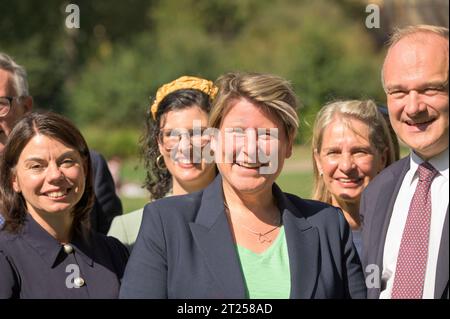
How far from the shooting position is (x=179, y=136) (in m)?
4.47

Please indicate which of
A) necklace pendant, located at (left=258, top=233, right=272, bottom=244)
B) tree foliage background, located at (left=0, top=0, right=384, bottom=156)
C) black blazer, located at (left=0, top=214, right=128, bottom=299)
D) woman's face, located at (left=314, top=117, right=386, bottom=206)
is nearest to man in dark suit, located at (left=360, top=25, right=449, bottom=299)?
necklace pendant, located at (left=258, top=233, right=272, bottom=244)

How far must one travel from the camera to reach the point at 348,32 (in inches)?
1427

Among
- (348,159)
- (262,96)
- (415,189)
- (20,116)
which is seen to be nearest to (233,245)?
(262,96)

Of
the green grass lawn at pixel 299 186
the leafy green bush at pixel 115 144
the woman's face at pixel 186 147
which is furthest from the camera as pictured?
the leafy green bush at pixel 115 144

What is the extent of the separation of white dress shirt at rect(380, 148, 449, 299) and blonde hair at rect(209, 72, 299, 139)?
536mm

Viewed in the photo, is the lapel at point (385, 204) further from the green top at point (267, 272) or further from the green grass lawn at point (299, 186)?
the green grass lawn at point (299, 186)

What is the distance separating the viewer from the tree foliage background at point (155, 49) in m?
28.8

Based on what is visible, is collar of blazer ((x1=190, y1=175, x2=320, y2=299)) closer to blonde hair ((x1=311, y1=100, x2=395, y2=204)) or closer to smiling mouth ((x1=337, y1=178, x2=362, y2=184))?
smiling mouth ((x1=337, y1=178, x2=362, y2=184))

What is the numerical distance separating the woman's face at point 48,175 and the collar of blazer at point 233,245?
24.5 inches

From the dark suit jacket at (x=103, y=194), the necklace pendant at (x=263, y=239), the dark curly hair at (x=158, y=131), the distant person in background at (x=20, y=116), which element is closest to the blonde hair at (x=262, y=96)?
the necklace pendant at (x=263, y=239)

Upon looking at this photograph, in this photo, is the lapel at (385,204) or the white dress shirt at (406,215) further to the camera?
the lapel at (385,204)
